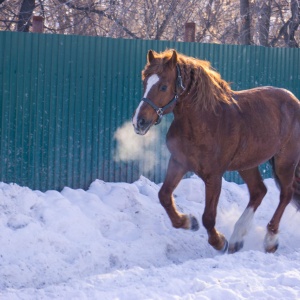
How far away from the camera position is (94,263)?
661cm

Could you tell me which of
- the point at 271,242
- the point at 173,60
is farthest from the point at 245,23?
the point at 173,60

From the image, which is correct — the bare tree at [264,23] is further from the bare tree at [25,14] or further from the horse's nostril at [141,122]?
the horse's nostril at [141,122]

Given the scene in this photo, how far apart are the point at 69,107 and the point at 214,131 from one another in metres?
2.56

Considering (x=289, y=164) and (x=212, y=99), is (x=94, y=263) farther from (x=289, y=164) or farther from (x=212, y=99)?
(x=289, y=164)

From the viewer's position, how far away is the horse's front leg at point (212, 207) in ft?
22.6

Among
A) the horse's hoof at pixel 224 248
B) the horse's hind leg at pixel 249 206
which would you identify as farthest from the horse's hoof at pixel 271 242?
the horse's hoof at pixel 224 248

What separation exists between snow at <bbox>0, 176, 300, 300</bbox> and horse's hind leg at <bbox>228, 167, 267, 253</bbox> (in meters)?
0.41

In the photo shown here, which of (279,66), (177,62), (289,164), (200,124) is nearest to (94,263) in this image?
(200,124)

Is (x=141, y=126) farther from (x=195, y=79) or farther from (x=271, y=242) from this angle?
(x=271, y=242)

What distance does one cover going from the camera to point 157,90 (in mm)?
6375

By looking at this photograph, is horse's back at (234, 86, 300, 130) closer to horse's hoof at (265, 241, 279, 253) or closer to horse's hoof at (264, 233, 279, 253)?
horse's hoof at (264, 233, 279, 253)

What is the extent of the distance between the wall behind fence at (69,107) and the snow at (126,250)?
0.32 metres

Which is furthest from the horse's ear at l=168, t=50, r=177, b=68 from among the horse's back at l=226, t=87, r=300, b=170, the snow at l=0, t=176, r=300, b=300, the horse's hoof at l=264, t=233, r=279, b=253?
the horse's hoof at l=264, t=233, r=279, b=253

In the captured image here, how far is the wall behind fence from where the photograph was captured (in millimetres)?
8109
